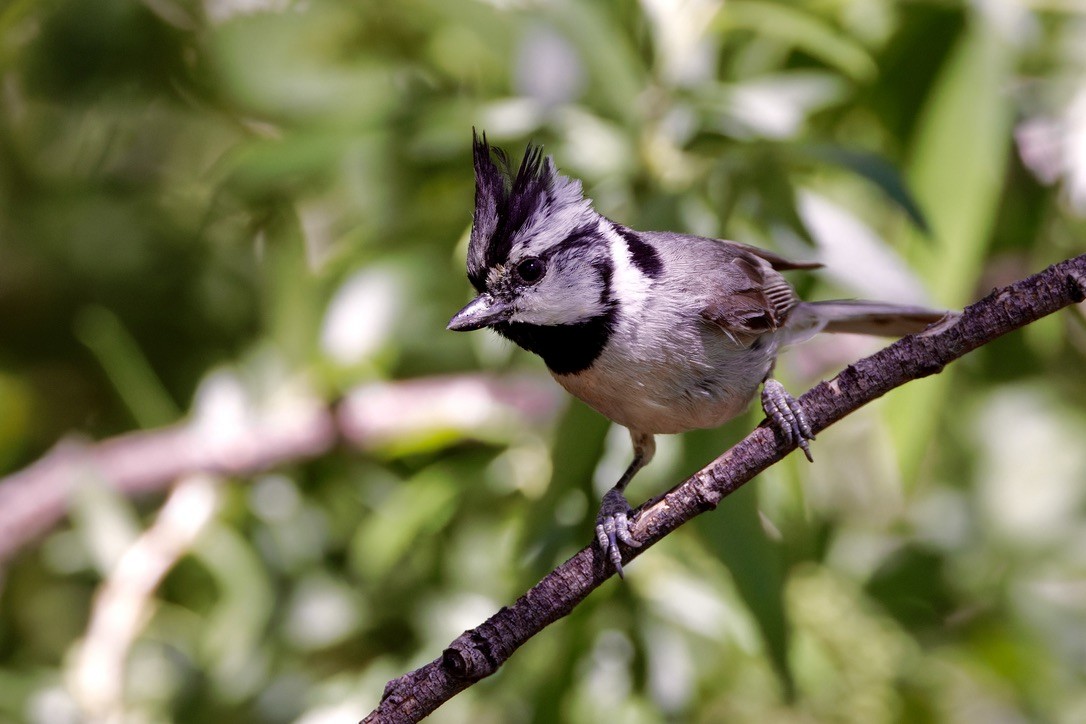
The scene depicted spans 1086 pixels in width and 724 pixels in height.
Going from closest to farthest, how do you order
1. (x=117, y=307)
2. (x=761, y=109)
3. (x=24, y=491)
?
(x=761, y=109) < (x=24, y=491) < (x=117, y=307)

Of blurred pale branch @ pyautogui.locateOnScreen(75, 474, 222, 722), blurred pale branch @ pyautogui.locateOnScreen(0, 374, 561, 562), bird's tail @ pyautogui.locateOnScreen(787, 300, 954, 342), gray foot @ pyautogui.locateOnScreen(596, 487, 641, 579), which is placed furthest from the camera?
blurred pale branch @ pyautogui.locateOnScreen(0, 374, 561, 562)

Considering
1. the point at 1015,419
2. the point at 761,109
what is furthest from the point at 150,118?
the point at 1015,419

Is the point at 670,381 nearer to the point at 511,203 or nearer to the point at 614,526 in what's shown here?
the point at 614,526

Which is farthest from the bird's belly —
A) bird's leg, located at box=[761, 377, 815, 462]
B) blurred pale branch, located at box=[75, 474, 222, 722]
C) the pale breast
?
blurred pale branch, located at box=[75, 474, 222, 722]

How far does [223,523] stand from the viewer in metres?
3.22

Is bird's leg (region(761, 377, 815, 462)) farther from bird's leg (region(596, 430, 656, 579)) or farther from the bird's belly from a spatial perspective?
bird's leg (region(596, 430, 656, 579))

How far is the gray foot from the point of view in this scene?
6.14ft

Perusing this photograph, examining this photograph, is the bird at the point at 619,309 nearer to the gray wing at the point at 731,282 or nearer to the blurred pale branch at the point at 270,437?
the gray wing at the point at 731,282

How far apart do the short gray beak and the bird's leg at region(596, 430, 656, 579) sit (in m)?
0.42

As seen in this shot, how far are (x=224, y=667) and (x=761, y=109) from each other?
187 centimetres

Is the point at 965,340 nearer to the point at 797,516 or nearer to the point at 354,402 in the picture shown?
the point at 797,516

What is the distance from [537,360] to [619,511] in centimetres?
72

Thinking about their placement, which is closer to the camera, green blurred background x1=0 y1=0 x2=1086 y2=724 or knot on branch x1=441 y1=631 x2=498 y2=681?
knot on branch x1=441 y1=631 x2=498 y2=681

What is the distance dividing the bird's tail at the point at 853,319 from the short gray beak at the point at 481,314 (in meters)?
0.69
